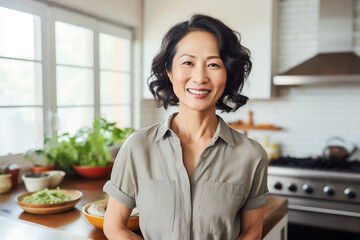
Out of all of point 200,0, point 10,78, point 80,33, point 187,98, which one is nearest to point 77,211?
point 187,98

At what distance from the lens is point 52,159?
252 cm

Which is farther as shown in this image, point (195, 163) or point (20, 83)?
point (20, 83)

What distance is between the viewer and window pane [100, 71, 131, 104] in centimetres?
355

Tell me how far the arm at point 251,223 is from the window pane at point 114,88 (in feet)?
8.38

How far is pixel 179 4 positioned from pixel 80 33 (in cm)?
102

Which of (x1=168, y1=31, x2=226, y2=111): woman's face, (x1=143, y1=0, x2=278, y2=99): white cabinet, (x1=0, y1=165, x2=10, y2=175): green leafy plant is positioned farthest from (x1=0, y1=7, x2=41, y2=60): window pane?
(x1=168, y1=31, x2=226, y2=111): woman's face

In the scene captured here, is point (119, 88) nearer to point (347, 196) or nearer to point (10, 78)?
point (10, 78)

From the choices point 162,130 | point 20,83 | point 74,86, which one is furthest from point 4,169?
point 162,130

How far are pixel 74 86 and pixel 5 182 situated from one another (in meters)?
1.24

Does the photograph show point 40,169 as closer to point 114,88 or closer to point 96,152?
point 96,152

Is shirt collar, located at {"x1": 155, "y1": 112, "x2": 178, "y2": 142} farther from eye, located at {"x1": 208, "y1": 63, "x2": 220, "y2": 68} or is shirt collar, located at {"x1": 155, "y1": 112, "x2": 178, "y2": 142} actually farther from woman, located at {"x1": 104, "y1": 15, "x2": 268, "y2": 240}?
eye, located at {"x1": 208, "y1": 63, "x2": 220, "y2": 68}

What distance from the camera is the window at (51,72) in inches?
102

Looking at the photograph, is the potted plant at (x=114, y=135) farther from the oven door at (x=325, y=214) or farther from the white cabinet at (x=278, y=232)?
the oven door at (x=325, y=214)

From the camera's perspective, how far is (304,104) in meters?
3.59
